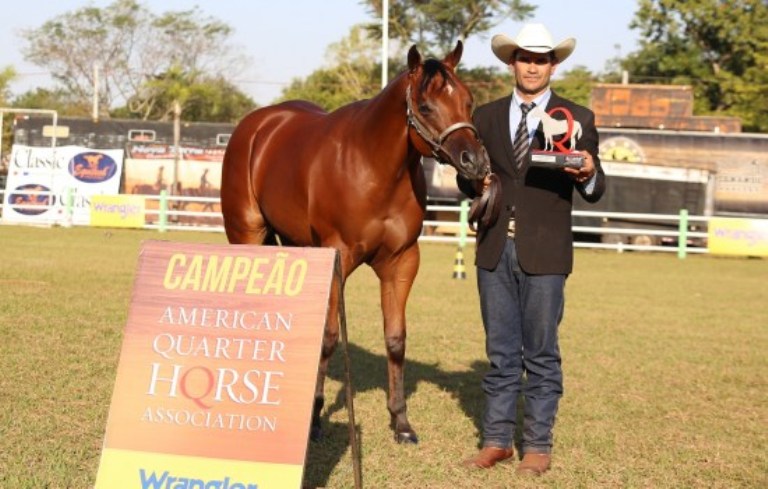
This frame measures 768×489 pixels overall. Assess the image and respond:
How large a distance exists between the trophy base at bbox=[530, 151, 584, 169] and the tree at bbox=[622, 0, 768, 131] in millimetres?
46961

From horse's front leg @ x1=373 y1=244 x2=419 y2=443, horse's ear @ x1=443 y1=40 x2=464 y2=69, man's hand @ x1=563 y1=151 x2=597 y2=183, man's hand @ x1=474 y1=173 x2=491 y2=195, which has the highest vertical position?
horse's ear @ x1=443 y1=40 x2=464 y2=69

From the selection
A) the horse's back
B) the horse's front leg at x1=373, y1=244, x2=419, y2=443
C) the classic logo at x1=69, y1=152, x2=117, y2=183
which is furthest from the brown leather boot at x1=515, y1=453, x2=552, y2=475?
the classic logo at x1=69, y1=152, x2=117, y2=183

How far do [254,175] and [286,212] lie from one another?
0.73 m

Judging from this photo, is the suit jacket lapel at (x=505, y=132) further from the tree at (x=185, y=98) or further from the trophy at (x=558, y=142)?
the tree at (x=185, y=98)

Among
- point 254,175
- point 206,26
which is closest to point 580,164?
point 254,175

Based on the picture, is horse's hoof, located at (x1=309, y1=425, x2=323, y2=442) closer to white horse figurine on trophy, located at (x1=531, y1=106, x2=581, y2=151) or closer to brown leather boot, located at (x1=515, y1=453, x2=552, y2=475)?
brown leather boot, located at (x1=515, y1=453, x2=552, y2=475)

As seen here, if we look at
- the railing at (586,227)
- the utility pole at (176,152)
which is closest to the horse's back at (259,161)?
the railing at (586,227)

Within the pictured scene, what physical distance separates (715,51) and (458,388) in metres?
51.6

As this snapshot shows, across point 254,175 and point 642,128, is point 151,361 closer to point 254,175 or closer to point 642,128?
point 254,175

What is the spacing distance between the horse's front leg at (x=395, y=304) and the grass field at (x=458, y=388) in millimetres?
285

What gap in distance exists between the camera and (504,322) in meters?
6.12

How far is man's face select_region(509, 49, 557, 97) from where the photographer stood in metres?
5.89

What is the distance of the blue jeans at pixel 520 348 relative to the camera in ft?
19.7

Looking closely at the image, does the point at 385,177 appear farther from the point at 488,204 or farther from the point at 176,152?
the point at 176,152
